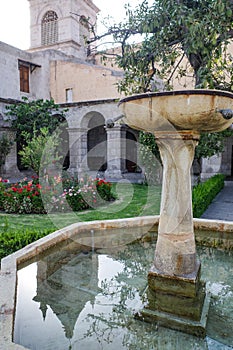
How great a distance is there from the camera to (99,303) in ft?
8.17

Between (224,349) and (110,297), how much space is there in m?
1.01

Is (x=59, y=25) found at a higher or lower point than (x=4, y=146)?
higher

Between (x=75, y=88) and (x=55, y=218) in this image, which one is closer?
(x=55, y=218)

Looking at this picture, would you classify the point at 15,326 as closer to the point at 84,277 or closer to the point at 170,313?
the point at 84,277

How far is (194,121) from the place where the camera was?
7.04ft

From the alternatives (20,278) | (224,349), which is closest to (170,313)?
(224,349)

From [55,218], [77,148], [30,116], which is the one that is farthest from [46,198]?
[77,148]

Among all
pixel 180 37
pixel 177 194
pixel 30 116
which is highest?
pixel 180 37

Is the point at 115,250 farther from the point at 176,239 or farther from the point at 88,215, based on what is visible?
the point at 88,215

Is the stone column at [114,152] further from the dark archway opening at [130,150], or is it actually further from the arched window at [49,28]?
the arched window at [49,28]

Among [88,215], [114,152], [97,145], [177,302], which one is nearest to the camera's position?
A: [177,302]

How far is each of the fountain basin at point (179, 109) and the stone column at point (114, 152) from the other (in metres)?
11.7

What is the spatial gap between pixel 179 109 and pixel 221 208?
234 inches

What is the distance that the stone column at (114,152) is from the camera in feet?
45.9
